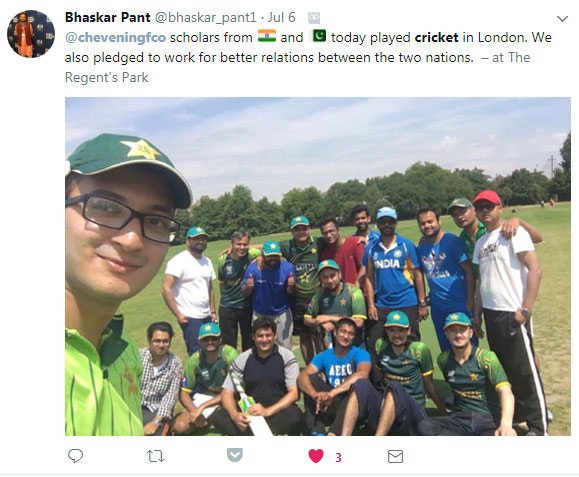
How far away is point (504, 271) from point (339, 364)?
1.56 m

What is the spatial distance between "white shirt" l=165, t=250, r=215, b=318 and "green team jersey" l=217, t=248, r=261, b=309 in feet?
0.69

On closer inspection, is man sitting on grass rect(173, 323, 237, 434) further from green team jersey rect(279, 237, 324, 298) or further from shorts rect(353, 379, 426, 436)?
shorts rect(353, 379, 426, 436)

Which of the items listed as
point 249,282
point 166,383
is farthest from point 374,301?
point 166,383

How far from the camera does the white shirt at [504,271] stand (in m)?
3.38

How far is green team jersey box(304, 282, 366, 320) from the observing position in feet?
13.3

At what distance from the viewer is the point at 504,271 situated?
3.41 metres

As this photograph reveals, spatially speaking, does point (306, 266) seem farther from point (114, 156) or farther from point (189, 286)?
point (114, 156)

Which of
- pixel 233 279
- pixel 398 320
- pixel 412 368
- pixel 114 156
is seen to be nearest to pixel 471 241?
pixel 398 320

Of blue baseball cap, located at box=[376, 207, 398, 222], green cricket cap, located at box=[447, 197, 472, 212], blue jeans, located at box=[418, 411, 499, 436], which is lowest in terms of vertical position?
blue jeans, located at box=[418, 411, 499, 436]

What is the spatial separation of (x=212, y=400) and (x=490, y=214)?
2.91 m
